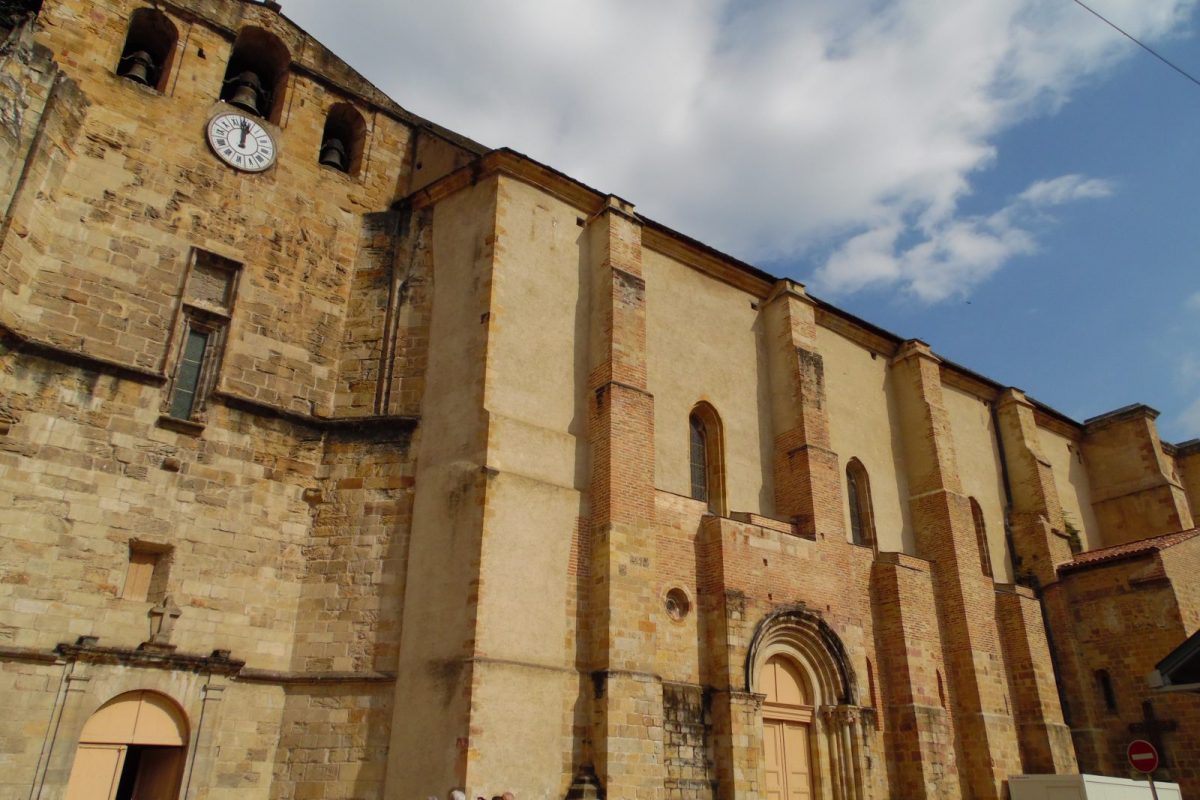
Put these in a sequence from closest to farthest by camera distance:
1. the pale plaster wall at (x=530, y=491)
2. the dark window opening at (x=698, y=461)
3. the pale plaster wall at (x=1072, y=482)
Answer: the pale plaster wall at (x=530, y=491) < the dark window opening at (x=698, y=461) < the pale plaster wall at (x=1072, y=482)

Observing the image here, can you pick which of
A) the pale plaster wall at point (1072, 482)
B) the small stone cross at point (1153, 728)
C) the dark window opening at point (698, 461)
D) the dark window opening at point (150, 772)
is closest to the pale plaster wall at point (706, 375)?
the dark window opening at point (698, 461)

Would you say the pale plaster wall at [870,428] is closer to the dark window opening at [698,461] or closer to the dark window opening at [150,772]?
the dark window opening at [698,461]

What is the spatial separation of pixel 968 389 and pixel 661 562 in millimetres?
12719

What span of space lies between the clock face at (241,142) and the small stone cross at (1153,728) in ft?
67.0

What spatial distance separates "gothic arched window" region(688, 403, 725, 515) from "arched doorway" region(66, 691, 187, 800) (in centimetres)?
884

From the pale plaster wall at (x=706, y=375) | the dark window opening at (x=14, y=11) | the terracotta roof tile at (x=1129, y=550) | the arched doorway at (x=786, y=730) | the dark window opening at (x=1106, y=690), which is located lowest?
the arched doorway at (x=786, y=730)

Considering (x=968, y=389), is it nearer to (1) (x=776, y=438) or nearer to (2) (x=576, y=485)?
(1) (x=776, y=438)

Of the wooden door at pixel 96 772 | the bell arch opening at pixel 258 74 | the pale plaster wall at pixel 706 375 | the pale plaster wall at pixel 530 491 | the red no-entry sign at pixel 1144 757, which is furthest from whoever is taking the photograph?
the pale plaster wall at pixel 706 375

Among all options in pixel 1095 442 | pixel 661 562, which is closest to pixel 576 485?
pixel 661 562

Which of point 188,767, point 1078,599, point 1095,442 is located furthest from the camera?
point 1095,442

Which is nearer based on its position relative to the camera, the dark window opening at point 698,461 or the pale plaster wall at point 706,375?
the pale plaster wall at point 706,375

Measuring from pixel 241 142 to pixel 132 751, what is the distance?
9433 millimetres

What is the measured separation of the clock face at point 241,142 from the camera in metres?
14.7

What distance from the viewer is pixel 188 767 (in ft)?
37.4
